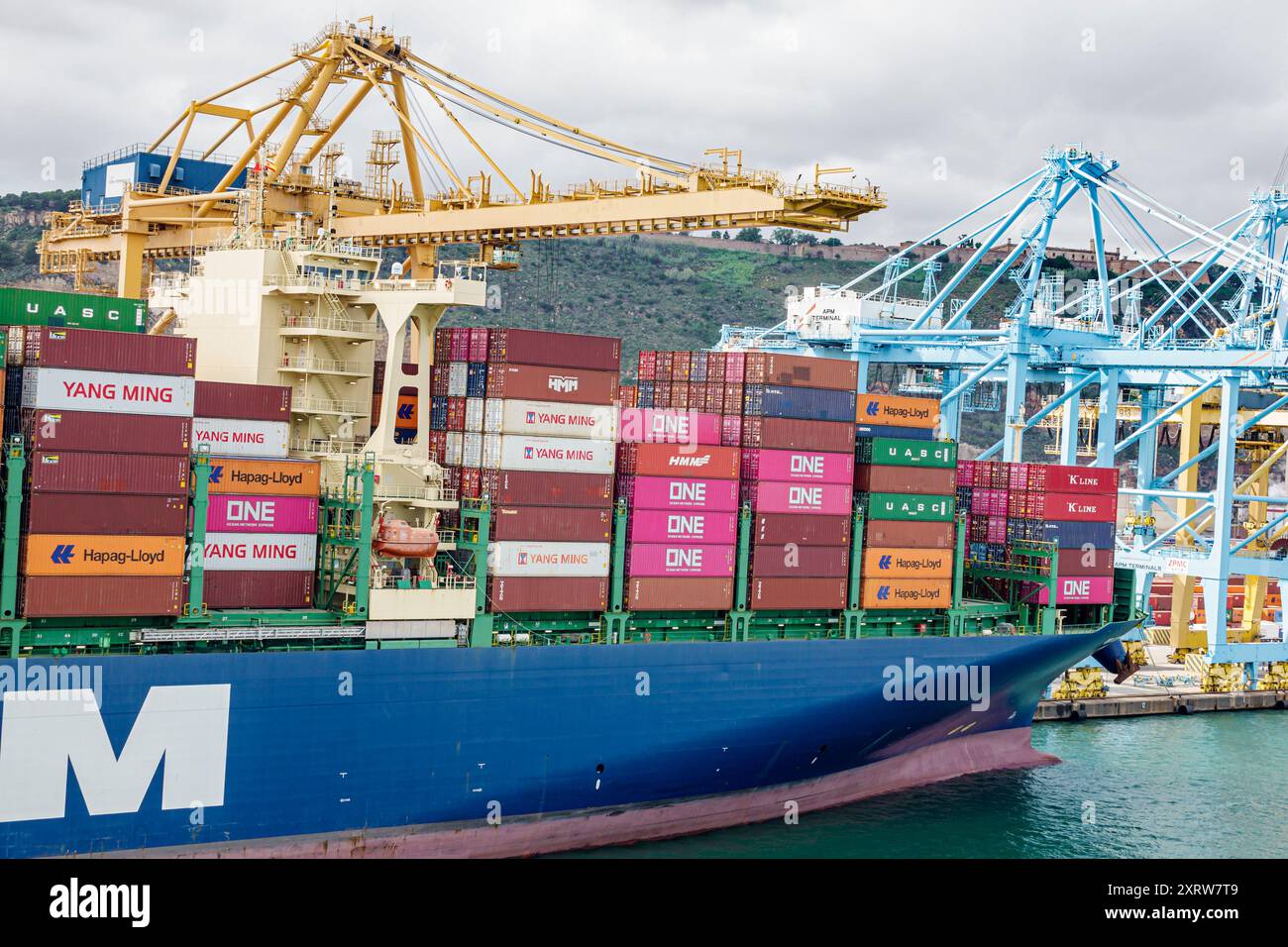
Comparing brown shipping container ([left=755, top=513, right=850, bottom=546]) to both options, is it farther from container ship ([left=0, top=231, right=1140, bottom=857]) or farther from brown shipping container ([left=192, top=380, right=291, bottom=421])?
brown shipping container ([left=192, top=380, right=291, bottom=421])

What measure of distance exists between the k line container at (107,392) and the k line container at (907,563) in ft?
55.6

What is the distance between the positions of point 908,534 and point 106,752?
19.7 meters

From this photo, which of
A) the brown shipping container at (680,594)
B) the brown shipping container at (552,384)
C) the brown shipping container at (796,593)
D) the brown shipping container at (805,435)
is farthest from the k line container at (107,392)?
the brown shipping container at (796,593)

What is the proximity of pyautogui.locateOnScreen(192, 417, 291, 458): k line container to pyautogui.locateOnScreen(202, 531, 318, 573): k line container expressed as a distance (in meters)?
1.76

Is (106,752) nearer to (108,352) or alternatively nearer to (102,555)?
(102,555)

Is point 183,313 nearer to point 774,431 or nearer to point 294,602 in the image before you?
point 294,602

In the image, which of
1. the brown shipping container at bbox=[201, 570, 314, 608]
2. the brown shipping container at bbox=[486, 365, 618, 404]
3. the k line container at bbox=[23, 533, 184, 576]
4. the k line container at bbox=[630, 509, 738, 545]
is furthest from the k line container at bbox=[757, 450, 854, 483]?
the k line container at bbox=[23, 533, 184, 576]

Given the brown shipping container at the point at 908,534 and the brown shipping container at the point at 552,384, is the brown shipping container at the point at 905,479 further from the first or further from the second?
the brown shipping container at the point at 552,384

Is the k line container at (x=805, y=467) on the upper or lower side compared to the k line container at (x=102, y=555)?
upper

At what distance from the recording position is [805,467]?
3384cm

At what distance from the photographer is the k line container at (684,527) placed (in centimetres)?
3145

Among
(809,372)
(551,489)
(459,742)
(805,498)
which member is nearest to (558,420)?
(551,489)

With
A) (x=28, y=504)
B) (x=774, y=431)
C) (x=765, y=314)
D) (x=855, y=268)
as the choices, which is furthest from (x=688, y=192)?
(x=855, y=268)
